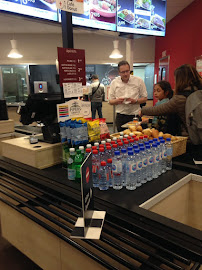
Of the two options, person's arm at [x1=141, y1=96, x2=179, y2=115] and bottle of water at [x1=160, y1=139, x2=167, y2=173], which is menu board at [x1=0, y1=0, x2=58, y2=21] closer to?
person's arm at [x1=141, y1=96, x2=179, y2=115]

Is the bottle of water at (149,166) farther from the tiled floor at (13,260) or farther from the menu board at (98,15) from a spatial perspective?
the menu board at (98,15)

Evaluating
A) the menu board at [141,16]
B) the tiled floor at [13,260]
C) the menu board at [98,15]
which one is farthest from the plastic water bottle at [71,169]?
the menu board at [141,16]

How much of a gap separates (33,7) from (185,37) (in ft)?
14.6

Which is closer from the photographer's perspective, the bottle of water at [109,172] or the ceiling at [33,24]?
the bottle of water at [109,172]

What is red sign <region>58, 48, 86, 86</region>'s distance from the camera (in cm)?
191

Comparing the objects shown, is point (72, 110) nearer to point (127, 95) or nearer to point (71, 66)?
point (71, 66)

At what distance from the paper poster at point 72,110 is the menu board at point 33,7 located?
1.11 m

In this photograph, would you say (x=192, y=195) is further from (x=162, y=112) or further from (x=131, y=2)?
(x=131, y=2)

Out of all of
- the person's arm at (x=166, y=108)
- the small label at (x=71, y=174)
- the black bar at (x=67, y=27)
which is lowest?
the small label at (x=71, y=174)

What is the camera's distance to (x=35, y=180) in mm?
1602

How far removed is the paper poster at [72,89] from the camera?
1.97 metres

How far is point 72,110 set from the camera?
196 cm

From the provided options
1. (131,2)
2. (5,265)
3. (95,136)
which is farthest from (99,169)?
(131,2)

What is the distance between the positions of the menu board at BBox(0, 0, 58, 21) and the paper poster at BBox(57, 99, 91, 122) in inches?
43.7
